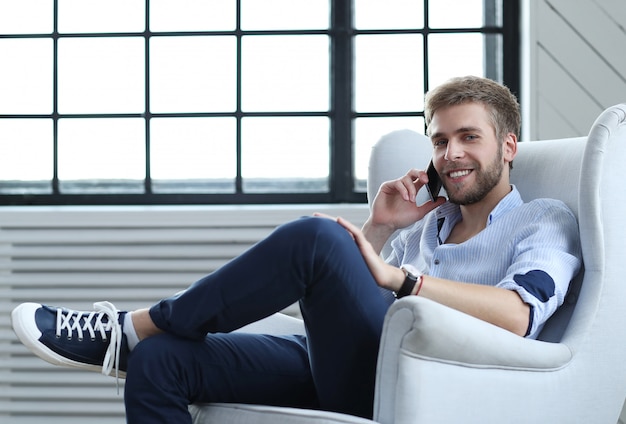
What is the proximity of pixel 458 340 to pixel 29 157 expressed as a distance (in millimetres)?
2169

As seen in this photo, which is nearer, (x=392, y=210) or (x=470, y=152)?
(x=470, y=152)

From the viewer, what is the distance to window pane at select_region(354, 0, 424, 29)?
2.96 metres

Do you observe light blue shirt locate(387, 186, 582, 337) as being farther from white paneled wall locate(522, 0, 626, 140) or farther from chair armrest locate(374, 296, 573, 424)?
white paneled wall locate(522, 0, 626, 140)

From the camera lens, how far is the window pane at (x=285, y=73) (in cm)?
298

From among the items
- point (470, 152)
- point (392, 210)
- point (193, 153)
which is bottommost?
point (392, 210)

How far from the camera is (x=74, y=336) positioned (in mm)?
1512

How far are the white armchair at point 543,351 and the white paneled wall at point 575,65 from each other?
889 mm

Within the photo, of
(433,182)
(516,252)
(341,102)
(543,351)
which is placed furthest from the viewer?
(341,102)

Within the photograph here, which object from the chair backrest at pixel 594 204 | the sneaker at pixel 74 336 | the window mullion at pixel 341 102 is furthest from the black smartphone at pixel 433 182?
the window mullion at pixel 341 102

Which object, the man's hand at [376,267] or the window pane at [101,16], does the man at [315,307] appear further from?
the window pane at [101,16]

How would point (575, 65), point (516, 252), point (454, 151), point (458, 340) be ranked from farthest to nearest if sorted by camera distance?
1. point (575, 65)
2. point (454, 151)
3. point (516, 252)
4. point (458, 340)

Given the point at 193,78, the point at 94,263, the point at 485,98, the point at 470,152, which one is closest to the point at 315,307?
the point at 470,152

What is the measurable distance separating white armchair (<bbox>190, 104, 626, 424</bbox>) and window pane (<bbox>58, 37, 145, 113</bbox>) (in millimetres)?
1465

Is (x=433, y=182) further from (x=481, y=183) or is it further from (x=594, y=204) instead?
(x=594, y=204)
